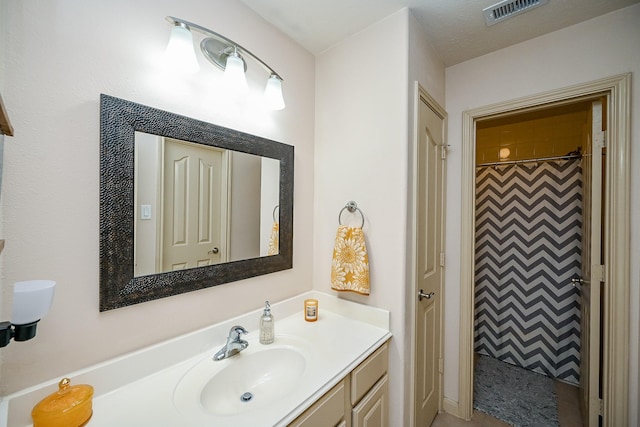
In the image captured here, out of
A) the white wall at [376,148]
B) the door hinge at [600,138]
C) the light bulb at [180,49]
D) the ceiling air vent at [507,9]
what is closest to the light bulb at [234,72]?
the light bulb at [180,49]

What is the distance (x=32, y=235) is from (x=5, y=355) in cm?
32

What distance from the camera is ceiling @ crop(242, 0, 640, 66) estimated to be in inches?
49.9

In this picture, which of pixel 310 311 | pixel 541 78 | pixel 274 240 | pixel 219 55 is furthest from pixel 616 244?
pixel 219 55

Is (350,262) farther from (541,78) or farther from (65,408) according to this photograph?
(541,78)

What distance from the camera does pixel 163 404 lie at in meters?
0.80

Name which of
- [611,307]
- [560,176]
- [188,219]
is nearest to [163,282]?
[188,219]

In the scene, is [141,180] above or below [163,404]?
above

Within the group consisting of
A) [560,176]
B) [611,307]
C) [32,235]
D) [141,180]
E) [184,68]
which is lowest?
[611,307]

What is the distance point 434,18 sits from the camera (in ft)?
4.50

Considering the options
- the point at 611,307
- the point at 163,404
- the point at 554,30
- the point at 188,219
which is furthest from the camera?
the point at 554,30

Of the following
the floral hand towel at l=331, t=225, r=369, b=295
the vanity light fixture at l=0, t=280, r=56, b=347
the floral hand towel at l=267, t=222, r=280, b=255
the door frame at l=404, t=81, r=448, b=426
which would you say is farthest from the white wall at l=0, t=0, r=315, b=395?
the door frame at l=404, t=81, r=448, b=426

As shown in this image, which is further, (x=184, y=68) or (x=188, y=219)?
(x=188, y=219)

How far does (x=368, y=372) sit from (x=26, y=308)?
1136 mm

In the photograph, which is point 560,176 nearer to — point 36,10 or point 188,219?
point 188,219
